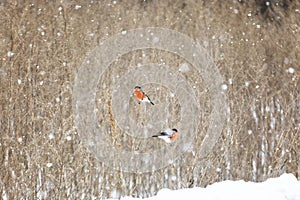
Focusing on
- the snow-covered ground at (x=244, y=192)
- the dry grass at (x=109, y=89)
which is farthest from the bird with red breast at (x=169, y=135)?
the snow-covered ground at (x=244, y=192)

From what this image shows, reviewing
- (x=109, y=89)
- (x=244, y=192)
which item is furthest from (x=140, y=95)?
(x=244, y=192)

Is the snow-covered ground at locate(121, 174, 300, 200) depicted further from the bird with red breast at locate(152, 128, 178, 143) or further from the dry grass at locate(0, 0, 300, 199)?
the bird with red breast at locate(152, 128, 178, 143)

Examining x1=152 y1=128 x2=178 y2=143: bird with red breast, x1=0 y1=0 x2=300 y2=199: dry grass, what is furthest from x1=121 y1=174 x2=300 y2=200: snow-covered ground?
x1=152 y1=128 x2=178 y2=143: bird with red breast

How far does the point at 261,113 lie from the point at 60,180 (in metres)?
1.89

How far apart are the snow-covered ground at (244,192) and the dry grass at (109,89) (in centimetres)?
97

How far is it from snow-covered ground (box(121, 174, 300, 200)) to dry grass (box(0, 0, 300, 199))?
0.97 meters

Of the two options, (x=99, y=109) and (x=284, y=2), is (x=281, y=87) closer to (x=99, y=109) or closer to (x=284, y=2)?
(x=284, y=2)

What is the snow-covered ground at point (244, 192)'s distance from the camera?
2807mm

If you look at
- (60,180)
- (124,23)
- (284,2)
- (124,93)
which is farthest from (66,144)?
(284,2)

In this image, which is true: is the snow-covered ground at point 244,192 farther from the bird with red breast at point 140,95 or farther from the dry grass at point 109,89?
the bird with red breast at point 140,95

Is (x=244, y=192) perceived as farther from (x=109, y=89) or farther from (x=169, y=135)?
(x=109, y=89)

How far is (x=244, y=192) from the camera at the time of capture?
2846 mm

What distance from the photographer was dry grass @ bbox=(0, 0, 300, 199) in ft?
13.1

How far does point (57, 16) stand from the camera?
4.50 meters
